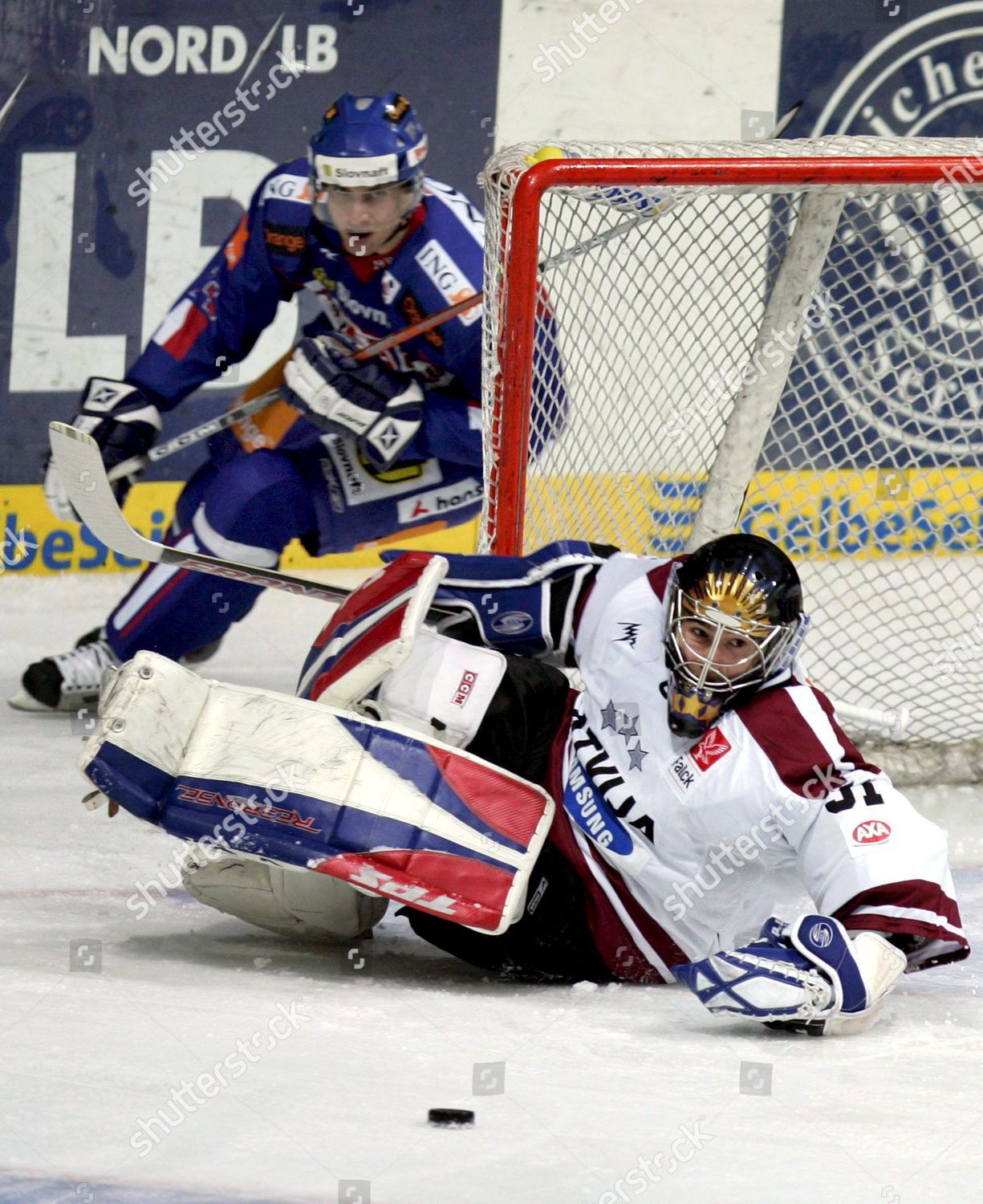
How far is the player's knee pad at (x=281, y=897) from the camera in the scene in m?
2.50

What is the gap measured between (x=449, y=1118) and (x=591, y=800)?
697 mm

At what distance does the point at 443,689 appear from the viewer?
2.57m

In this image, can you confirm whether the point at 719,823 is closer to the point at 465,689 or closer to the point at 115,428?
the point at 465,689

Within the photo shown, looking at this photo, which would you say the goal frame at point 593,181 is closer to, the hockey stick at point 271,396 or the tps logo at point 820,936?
the hockey stick at point 271,396

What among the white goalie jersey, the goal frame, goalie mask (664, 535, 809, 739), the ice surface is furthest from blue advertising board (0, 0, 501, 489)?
goalie mask (664, 535, 809, 739)

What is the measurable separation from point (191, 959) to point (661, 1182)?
919mm

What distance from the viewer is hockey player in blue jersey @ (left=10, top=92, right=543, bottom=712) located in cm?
386

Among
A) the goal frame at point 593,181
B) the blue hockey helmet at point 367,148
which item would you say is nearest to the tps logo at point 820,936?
the goal frame at point 593,181

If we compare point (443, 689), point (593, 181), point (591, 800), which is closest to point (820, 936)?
point (591, 800)

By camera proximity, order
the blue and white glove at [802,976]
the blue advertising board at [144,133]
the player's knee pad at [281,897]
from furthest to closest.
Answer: the blue advertising board at [144,133], the player's knee pad at [281,897], the blue and white glove at [802,976]

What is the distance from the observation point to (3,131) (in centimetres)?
475

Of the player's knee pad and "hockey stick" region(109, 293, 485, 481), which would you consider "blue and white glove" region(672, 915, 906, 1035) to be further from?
"hockey stick" region(109, 293, 485, 481)

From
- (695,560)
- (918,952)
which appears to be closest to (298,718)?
(695,560)

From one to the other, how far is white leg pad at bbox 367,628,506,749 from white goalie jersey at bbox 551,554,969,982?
0.13 metres
